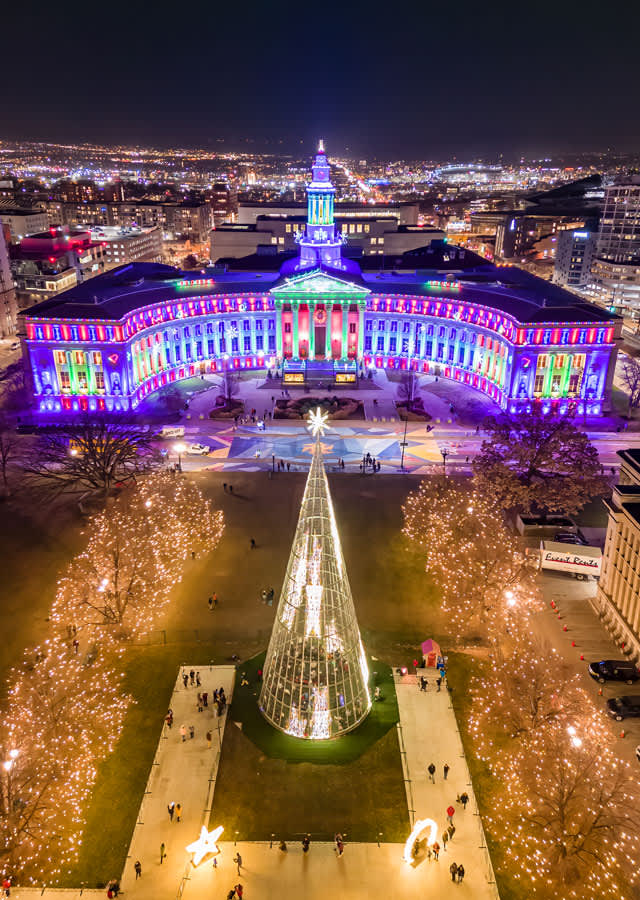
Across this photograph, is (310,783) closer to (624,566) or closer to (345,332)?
(624,566)

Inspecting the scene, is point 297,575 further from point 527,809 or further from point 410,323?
point 410,323

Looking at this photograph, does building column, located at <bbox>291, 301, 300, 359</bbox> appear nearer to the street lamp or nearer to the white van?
the white van

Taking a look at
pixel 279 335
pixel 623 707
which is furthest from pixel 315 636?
pixel 279 335

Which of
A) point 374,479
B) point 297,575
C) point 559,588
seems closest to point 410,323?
point 374,479

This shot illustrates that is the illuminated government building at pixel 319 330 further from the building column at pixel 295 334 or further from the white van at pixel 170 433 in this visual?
the white van at pixel 170 433

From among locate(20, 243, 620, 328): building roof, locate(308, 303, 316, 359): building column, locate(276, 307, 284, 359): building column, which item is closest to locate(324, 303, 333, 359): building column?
locate(308, 303, 316, 359): building column

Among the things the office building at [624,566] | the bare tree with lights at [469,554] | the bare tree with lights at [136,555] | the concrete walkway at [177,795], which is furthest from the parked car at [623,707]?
the bare tree with lights at [136,555]

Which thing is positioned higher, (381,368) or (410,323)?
(410,323)
